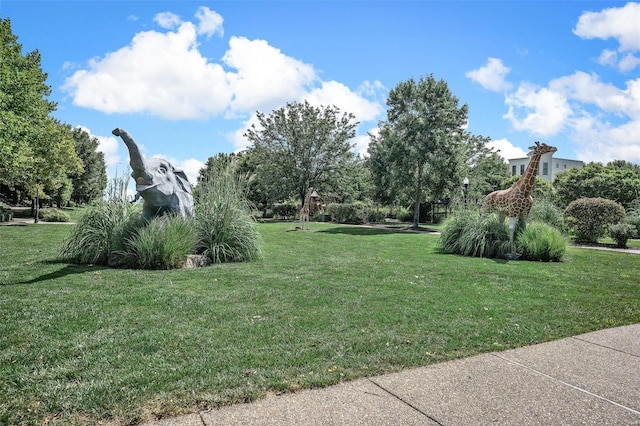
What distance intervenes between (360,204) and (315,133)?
712 cm

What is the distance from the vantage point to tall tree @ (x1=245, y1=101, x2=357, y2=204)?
111ft

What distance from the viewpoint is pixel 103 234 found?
330 inches

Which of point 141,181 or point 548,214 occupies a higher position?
point 141,181

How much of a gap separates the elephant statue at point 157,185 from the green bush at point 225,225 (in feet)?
1.35

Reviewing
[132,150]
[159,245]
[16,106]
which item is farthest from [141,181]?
[16,106]

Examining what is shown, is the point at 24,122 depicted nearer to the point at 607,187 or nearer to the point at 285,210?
the point at 285,210

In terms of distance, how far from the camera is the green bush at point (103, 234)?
26.6 feet

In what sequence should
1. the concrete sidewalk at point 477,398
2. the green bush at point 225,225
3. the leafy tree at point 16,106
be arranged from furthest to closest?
the leafy tree at point 16,106 < the green bush at point 225,225 < the concrete sidewalk at point 477,398

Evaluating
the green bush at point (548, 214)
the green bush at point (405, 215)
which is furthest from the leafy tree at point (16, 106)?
the green bush at point (405, 215)

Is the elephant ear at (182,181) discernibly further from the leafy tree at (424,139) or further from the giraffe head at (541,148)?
the leafy tree at (424,139)

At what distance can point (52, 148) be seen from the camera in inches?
891

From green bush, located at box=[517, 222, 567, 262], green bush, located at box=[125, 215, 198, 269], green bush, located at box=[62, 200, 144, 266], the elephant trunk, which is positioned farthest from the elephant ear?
green bush, located at box=[517, 222, 567, 262]

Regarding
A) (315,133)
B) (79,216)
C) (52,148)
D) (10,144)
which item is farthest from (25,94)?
(315,133)

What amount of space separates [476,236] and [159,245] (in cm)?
827
